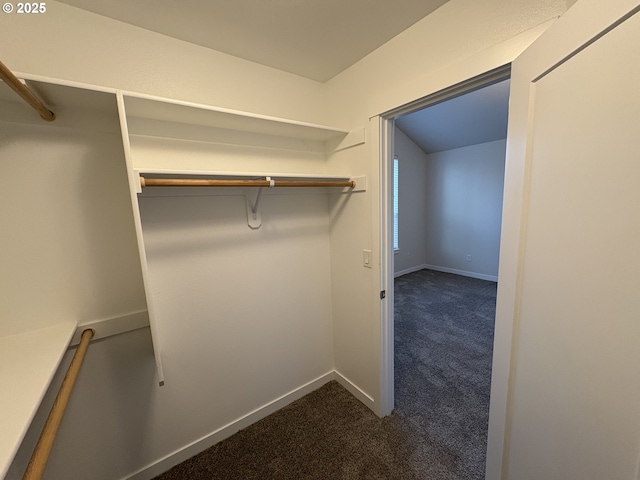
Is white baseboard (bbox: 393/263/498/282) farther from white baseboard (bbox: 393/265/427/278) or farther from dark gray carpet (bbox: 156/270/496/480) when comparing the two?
dark gray carpet (bbox: 156/270/496/480)

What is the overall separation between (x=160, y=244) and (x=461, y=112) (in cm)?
429

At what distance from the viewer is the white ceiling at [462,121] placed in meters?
3.28

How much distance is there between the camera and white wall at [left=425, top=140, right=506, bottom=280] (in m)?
4.42

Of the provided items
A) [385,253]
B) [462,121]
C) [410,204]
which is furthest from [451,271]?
[385,253]

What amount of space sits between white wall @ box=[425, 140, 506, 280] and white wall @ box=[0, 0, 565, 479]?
383 cm

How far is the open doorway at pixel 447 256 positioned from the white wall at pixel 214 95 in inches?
5.1

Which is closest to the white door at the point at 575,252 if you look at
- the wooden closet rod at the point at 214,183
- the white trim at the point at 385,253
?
the white trim at the point at 385,253

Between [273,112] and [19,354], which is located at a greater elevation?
[273,112]

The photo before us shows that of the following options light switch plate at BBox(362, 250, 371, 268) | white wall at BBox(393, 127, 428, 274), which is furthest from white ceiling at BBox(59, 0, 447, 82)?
white wall at BBox(393, 127, 428, 274)

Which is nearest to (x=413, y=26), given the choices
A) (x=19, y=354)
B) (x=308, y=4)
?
(x=308, y=4)

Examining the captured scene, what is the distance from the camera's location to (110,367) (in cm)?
129

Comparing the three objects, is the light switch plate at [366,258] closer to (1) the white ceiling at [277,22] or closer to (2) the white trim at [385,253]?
(2) the white trim at [385,253]

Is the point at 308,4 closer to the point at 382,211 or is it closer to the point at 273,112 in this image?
the point at 273,112

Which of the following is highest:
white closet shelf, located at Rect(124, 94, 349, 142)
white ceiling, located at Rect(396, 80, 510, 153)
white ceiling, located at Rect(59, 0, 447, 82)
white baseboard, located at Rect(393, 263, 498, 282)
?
white ceiling, located at Rect(396, 80, 510, 153)
